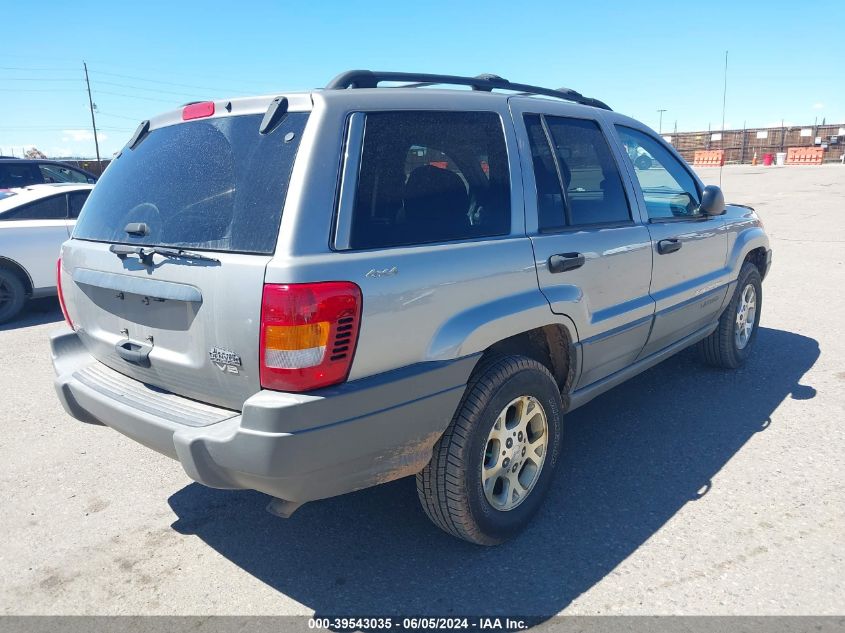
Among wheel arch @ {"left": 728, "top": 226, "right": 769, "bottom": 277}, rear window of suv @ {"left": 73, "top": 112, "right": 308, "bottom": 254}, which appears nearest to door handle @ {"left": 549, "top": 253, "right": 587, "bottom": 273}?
rear window of suv @ {"left": 73, "top": 112, "right": 308, "bottom": 254}

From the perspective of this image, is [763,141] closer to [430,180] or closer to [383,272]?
[430,180]

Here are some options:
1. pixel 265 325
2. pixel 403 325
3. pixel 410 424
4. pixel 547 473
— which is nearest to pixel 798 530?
pixel 547 473

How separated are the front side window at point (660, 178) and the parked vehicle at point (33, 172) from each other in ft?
28.4

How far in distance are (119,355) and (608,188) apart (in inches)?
106

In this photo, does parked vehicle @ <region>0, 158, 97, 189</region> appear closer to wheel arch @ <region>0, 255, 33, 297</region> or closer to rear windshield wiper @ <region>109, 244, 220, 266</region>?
wheel arch @ <region>0, 255, 33, 297</region>

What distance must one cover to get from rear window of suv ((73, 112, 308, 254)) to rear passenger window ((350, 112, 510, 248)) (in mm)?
301

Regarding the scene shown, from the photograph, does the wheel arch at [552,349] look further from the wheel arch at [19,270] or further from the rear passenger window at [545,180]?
the wheel arch at [19,270]

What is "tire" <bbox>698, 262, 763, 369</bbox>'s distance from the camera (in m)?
4.95

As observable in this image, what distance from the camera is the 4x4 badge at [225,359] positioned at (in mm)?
2281

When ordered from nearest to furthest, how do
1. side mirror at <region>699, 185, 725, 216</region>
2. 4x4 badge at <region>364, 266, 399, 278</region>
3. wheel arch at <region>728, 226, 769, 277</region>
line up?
4x4 badge at <region>364, 266, 399, 278</region> < side mirror at <region>699, 185, 725, 216</region> < wheel arch at <region>728, 226, 769, 277</region>

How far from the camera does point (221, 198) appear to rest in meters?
2.48

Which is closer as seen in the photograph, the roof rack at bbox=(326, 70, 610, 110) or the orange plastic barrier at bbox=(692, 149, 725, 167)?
the roof rack at bbox=(326, 70, 610, 110)

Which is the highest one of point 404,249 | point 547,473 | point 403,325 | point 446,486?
point 404,249

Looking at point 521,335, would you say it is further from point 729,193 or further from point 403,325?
point 729,193
